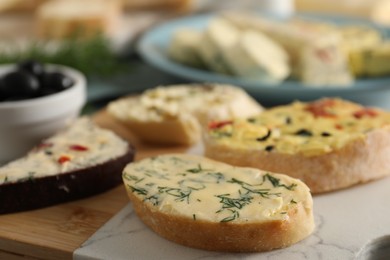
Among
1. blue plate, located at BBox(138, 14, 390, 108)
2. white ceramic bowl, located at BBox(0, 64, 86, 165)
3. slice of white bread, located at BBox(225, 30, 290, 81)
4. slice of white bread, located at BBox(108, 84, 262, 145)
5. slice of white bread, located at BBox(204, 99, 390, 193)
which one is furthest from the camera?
slice of white bread, located at BBox(225, 30, 290, 81)

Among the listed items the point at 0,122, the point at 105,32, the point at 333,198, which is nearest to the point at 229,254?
the point at 333,198

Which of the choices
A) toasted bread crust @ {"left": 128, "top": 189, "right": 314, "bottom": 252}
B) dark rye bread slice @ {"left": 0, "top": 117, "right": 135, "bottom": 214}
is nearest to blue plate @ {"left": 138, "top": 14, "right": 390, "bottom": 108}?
dark rye bread slice @ {"left": 0, "top": 117, "right": 135, "bottom": 214}

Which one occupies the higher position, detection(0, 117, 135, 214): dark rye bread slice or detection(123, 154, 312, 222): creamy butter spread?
detection(123, 154, 312, 222): creamy butter spread

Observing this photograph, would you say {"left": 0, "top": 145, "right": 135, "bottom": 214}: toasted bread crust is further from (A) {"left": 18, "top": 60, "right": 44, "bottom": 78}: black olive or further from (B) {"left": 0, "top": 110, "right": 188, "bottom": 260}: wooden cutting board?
(A) {"left": 18, "top": 60, "right": 44, "bottom": 78}: black olive

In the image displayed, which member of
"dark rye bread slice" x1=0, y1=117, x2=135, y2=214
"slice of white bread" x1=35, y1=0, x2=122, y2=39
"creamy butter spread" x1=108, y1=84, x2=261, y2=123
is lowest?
"slice of white bread" x1=35, y1=0, x2=122, y2=39

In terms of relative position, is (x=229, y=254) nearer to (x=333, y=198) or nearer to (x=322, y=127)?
(x=333, y=198)

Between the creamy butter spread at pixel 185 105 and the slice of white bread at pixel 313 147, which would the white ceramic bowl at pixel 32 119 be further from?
the slice of white bread at pixel 313 147

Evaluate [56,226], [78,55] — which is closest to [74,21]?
[78,55]
